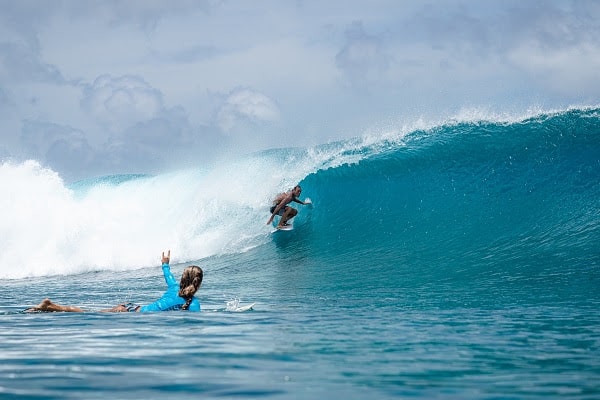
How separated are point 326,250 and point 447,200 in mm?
3144

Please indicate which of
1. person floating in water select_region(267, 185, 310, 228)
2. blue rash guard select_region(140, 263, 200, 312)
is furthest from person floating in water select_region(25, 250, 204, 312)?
person floating in water select_region(267, 185, 310, 228)

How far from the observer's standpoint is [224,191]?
18.8 m

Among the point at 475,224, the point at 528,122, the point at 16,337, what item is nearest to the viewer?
the point at 16,337

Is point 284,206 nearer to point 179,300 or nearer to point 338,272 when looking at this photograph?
point 338,272

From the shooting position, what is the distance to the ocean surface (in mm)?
4316

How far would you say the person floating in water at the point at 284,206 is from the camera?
1603cm

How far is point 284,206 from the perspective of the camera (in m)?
16.1

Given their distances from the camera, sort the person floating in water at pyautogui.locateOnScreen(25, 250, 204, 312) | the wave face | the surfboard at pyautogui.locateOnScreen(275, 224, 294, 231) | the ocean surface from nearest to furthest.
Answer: the ocean surface → the person floating in water at pyautogui.locateOnScreen(25, 250, 204, 312) → the wave face → the surfboard at pyautogui.locateOnScreen(275, 224, 294, 231)

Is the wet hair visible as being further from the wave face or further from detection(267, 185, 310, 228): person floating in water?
detection(267, 185, 310, 228): person floating in water

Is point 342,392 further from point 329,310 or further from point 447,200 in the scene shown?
point 447,200

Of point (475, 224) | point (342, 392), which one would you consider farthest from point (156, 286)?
point (342, 392)

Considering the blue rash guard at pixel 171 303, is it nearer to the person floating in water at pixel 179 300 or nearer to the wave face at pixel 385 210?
the person floating in water at pixel 179 300

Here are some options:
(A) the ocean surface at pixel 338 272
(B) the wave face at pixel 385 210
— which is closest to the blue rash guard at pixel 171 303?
(A) the ocean surface at pixel 338 272

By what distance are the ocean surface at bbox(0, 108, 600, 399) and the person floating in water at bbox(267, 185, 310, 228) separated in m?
0.30
